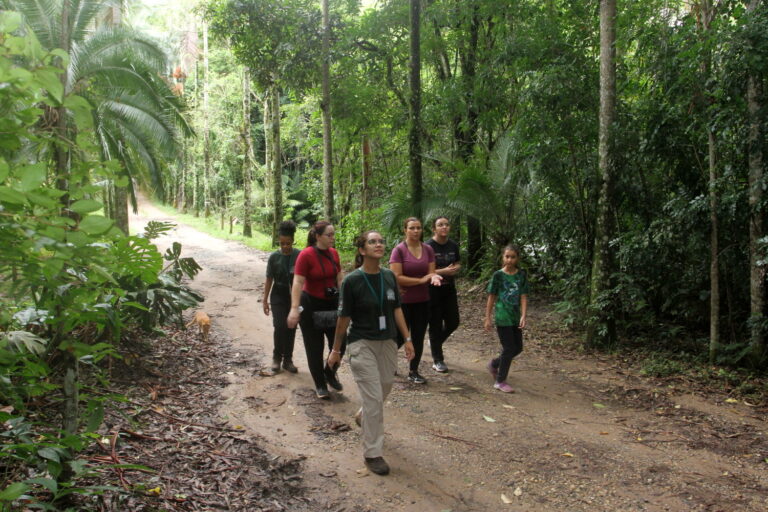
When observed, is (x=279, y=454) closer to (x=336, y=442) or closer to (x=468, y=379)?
(x=336, y=442)

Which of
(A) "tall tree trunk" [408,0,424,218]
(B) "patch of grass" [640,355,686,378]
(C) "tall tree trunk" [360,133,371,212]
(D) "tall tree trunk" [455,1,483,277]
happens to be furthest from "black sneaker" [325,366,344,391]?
(C) "tall tree trunk" [360,133,371,212]

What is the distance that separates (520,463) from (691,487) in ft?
4.26

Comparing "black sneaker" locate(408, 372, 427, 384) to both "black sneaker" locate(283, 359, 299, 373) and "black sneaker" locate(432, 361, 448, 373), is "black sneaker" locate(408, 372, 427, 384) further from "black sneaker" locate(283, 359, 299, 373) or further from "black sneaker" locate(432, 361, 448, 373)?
"black sneaker" locate(283, 359, 299, 373)

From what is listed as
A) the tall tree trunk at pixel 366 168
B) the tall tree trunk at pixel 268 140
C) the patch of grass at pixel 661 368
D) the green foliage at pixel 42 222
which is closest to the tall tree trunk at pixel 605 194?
the patch of grass at pixel 661 368

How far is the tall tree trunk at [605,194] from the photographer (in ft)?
25.1

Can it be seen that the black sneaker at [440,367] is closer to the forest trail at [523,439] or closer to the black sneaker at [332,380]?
the forest trail at [523,439]

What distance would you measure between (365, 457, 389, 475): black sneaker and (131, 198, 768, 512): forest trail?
0.06 metres

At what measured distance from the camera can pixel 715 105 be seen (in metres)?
6.38

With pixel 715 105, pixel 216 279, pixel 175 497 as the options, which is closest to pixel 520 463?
pixel 175 497

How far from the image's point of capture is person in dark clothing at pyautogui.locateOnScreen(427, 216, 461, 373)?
6.72 metres

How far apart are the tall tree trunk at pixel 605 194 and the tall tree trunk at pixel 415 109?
3786 mm

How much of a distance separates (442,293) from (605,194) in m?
2.99

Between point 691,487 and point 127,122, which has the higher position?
point 127,122

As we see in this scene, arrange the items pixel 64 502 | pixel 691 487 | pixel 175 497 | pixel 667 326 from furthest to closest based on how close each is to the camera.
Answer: pixel 667 326
pixel 691 487
pixel 175 497
pixel 64 502
